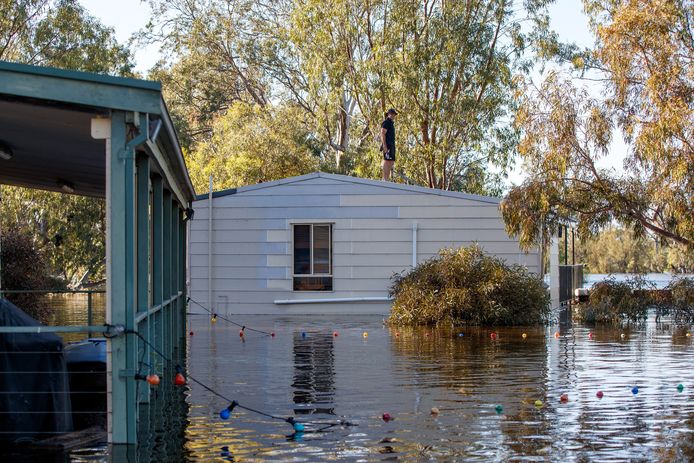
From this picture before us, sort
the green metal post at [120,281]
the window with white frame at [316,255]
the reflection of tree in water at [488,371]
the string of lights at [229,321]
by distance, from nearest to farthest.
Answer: the green metal post at [120,281]
the reflection of tree in water at [488,371]
the string of lights at [229,321]
the window with white frame at [316,255]

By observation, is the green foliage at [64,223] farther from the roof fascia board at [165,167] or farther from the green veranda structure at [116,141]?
the green veranda structure at [116,141]

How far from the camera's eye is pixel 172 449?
8.62 meters

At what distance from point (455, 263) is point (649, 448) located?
45.4 ft

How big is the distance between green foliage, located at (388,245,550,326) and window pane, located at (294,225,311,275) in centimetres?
302

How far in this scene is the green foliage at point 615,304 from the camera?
23.5 meters

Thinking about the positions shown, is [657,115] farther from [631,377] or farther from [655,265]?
[655,265]

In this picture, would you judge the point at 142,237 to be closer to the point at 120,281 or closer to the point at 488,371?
the point at 120,281

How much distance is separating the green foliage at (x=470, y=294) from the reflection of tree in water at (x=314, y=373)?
3174mm

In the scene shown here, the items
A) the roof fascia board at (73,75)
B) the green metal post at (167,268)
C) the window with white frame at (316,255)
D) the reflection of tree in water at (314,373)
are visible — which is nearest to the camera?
the roof fascia board at (73,75)

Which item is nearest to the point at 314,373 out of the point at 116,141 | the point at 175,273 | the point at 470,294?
the point at 175,273

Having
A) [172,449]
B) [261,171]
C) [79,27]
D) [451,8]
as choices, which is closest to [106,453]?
[172,449]

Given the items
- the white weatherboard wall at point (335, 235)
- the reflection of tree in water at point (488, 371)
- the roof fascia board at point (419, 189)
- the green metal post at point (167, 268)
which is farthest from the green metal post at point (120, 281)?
the white weatherboard wall at point (335, 235)

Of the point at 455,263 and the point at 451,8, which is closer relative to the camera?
the point at 455,263

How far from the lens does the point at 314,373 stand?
1373 centimetres
